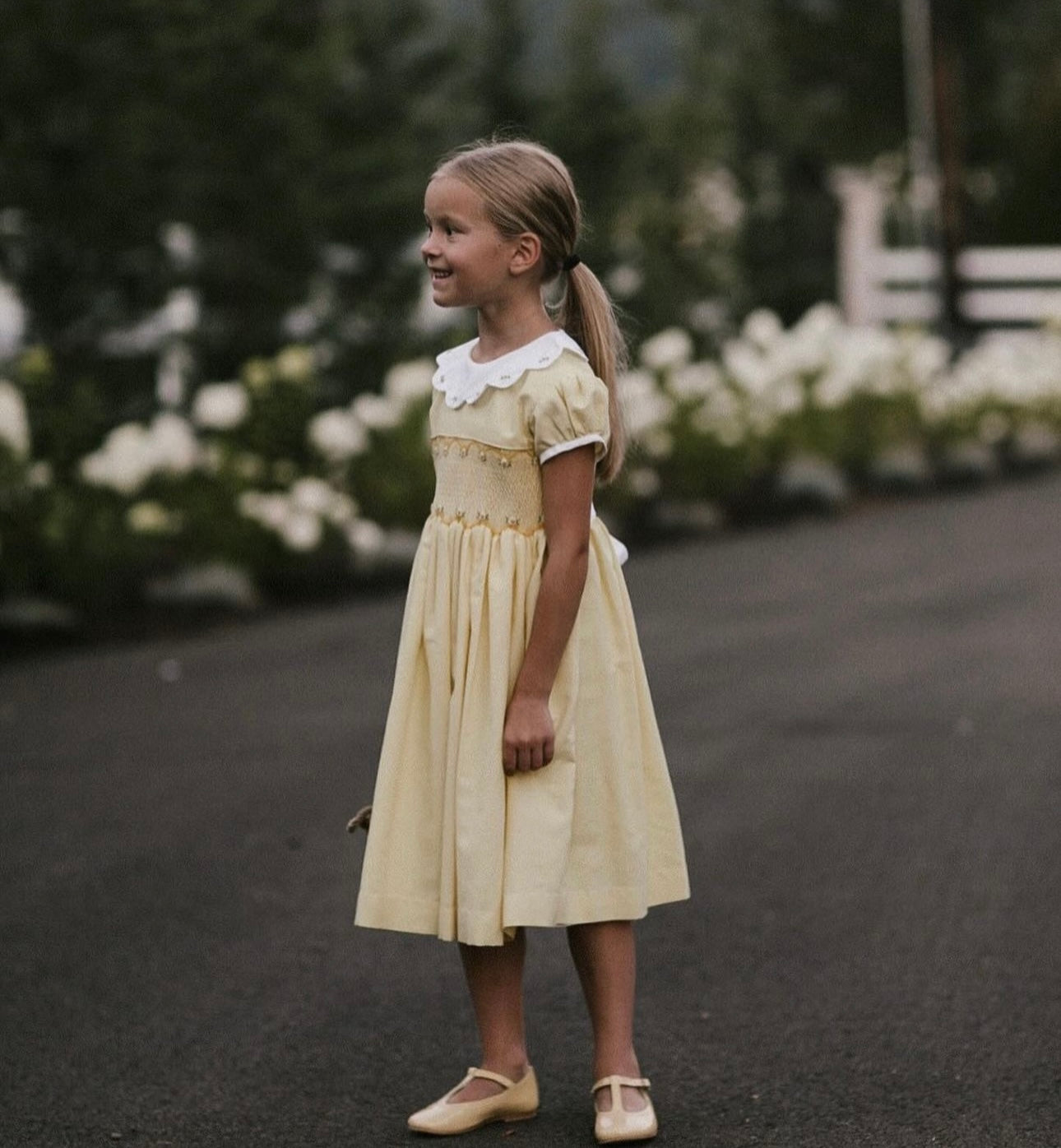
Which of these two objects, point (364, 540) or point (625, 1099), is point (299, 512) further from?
point (625, 1099)

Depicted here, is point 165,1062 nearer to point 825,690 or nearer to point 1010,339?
point 825,690

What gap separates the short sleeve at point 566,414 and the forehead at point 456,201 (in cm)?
27

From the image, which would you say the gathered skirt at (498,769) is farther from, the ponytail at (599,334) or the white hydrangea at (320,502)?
the white hydrangea at (320,502)

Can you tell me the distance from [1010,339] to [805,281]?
2.23 meters

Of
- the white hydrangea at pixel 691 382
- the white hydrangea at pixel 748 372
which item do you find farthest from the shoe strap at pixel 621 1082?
the white hydrangea at pixel 748 372

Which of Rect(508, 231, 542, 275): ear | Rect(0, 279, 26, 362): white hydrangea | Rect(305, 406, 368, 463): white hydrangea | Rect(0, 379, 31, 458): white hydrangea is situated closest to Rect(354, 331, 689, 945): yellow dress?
Rect(508, 231, 542, 275): ear

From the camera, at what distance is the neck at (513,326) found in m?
3.79

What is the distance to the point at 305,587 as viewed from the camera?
11.1 m

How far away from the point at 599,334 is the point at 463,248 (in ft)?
0.93

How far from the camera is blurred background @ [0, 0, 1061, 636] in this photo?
10.7 metres

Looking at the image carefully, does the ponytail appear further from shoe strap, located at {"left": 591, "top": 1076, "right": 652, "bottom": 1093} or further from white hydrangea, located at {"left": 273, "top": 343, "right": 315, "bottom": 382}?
white hydrangea, located at {"left": 273, "top": 343, "right": 315, "bottom": 382}

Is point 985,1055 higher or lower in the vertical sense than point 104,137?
lower

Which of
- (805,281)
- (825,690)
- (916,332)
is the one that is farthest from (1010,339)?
(825,690)

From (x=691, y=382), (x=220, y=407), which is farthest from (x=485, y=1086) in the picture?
(x=691, y=382)
